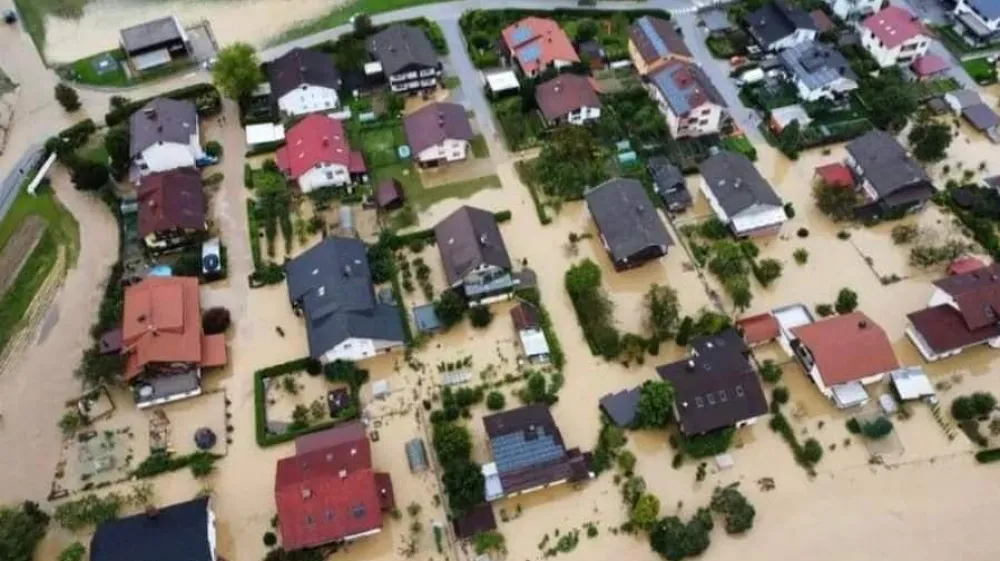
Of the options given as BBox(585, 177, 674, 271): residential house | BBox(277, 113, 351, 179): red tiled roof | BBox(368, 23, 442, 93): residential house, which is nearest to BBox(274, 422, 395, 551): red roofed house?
BBox(585, 177, 674, 271): residential house

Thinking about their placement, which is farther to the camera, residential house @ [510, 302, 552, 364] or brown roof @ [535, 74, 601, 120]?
brown roof @ [535, 74, 601, 120]

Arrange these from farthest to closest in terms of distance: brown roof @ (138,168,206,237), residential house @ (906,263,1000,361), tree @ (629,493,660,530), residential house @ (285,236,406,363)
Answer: brown roof @ (138,168,206,237) < residential house @ (285,236,406,363) < residential house @ (906,263,1000,361) < tree @ (629,493,660,530)

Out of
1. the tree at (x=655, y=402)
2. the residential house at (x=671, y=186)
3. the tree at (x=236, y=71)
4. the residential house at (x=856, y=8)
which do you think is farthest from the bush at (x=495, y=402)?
the residential house at (x=856, y=8)

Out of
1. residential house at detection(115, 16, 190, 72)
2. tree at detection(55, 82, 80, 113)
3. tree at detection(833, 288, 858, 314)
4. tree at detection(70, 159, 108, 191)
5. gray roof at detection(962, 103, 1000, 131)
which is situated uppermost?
residential house at detection(115, 16, 190, 72)

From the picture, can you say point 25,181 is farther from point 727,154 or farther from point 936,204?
point 936,204

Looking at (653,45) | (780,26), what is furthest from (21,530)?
(780,26)

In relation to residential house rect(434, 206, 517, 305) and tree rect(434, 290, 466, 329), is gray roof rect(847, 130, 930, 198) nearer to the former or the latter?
residential house rect(434, 206, 517, 305)

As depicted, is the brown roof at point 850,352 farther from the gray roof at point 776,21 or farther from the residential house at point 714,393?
the gray roof at point 776,21

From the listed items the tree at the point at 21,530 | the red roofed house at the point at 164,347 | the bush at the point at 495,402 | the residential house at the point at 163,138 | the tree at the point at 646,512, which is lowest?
the tree at the point at 646,512
